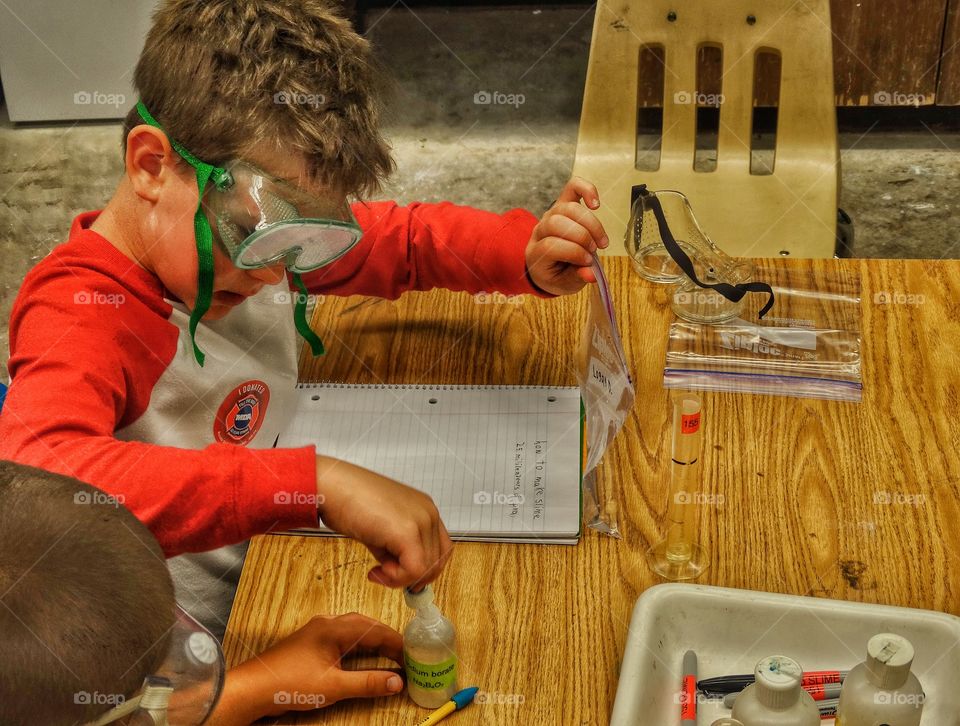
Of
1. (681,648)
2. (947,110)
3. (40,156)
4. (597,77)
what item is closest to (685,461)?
(681,648)

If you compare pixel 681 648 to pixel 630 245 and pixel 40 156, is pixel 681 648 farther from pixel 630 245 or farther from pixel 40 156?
pixel 40 156

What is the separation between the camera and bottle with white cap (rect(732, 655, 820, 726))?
914 millimetres

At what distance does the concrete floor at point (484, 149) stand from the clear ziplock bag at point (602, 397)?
81.5 inches

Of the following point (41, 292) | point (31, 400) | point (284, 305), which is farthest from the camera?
point (284, 305)

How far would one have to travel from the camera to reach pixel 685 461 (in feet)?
3.92

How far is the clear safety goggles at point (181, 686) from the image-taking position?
76cm

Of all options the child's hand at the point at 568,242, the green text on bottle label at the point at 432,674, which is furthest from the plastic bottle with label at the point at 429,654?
the child's hand at the point at 568,242

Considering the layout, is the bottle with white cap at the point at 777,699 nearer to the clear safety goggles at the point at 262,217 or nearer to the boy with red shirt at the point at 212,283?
the boy with red shirt at the point at 212,283

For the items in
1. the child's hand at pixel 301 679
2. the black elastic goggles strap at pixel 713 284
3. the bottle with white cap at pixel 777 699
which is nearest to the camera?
the bottle with white cap at pixel 777 699

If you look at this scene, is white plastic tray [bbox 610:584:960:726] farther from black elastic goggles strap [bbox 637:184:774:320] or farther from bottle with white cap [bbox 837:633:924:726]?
black elastic goggles strap [bbox 637:184:774:320]

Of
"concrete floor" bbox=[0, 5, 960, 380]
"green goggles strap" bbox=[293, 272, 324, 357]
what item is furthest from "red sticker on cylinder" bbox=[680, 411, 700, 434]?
"concrete floor" bbox=[0, 5, 960, 380]

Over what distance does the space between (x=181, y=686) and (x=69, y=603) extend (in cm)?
16

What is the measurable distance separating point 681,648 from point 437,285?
68 centimetres

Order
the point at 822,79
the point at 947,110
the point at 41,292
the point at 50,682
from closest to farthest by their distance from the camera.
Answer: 1. the point at 50,682
2. the point at 41,292
3. the point at 822,79
4. the point at 947,110
